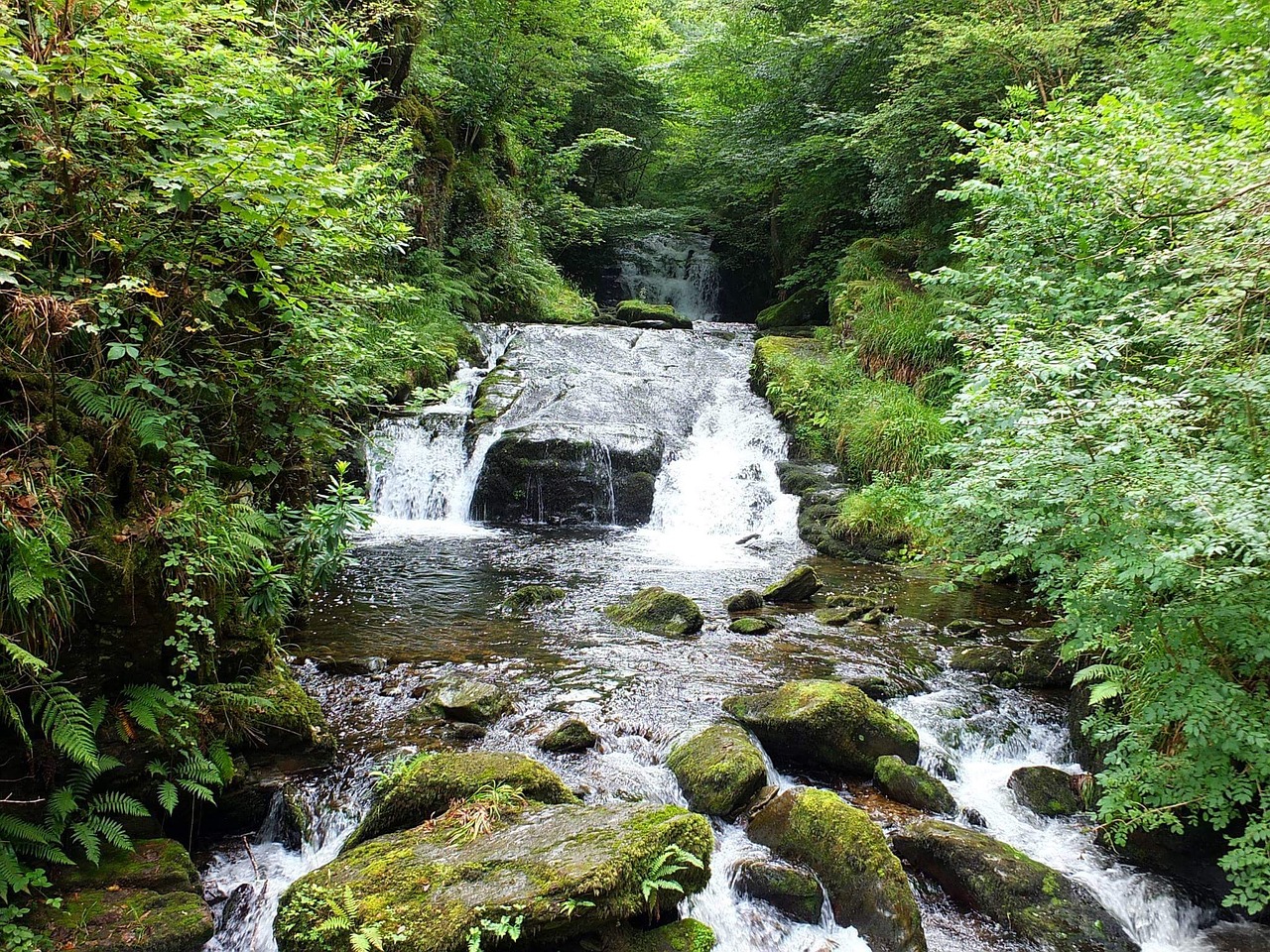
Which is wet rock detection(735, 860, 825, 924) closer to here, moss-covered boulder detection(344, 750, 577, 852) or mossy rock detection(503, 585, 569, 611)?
moss-covered boulder detection(344, 750, 577, 852)

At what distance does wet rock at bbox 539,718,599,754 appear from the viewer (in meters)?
5.00

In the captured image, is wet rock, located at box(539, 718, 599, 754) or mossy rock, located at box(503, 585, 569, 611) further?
mossy rock, located at box(503, 585, 569, 611)

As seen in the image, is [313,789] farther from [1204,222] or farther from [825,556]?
[825,556]

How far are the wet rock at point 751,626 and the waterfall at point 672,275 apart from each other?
19.5 meters

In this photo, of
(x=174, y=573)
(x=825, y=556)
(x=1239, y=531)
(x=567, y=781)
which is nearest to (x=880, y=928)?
(x=567, y=781)

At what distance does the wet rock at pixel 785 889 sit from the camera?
3838 mm

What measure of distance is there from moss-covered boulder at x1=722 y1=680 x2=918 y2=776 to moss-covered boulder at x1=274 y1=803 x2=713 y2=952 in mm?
1478

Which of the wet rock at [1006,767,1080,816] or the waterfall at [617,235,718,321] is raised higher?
the waterfall at [617,235,718,321]

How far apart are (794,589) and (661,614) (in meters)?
1.93

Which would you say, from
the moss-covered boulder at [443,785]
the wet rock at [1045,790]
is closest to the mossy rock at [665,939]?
the moss-covered boulder at [443,785]

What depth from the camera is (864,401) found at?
13.0 m

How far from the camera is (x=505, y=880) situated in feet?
11.0

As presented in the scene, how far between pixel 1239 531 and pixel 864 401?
10291 millimetres

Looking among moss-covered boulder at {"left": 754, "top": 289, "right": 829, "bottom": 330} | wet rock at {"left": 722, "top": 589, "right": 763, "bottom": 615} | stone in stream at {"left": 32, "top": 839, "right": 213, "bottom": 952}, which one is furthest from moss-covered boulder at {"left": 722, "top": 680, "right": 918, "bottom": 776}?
moss-covered boulder at {"left": 754, "top": 289, "right": 829, "bottom": 330}
